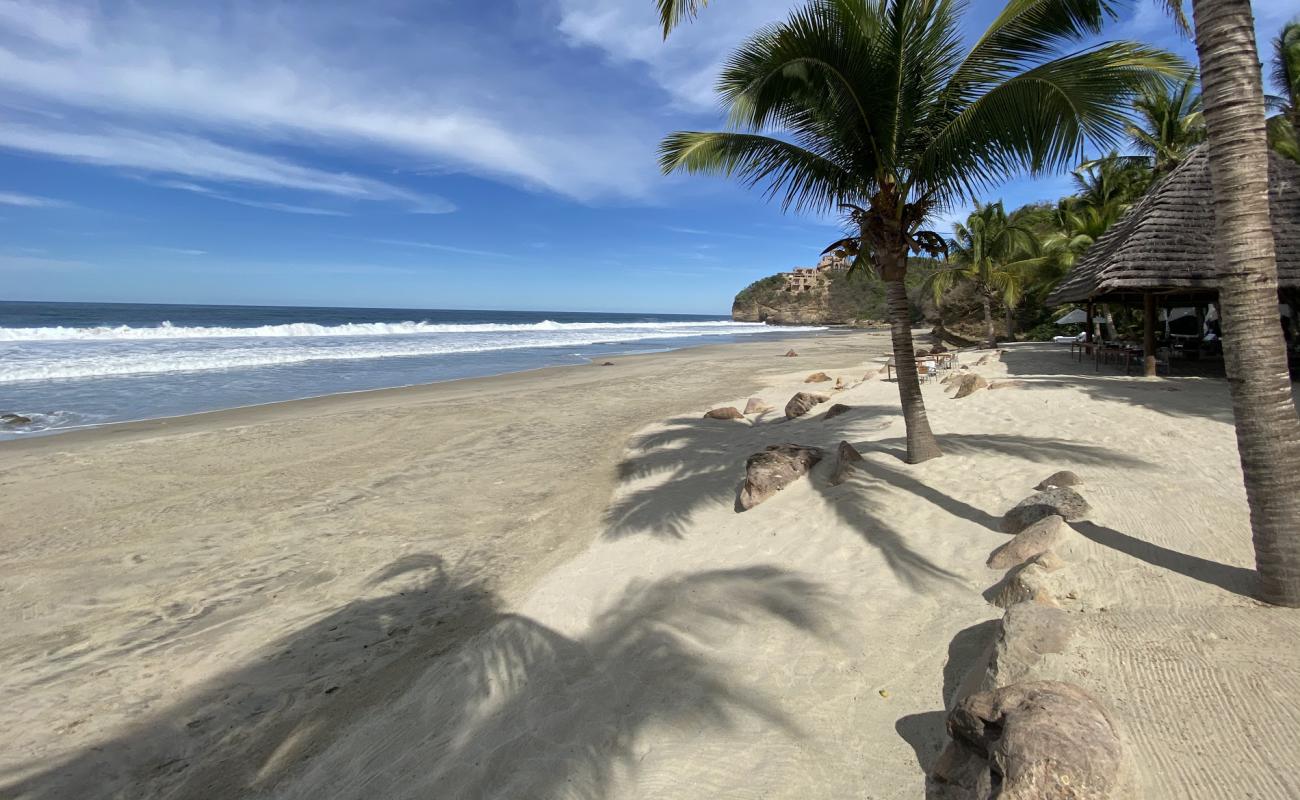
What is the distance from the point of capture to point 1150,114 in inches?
830

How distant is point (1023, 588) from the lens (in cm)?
340

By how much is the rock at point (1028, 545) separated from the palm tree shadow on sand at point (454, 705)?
3.72 ft

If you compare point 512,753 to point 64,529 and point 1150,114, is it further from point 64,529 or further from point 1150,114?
point 1150,114

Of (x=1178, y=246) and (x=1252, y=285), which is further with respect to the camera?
(x=1178, y=246)


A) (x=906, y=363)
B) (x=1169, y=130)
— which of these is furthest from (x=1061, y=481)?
(x=1169, y=130)

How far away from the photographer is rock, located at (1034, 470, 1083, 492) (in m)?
4.95

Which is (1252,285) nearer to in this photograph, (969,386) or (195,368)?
(969,386)

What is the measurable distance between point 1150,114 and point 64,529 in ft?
98.4

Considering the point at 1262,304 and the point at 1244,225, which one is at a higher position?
the point at 1244,225

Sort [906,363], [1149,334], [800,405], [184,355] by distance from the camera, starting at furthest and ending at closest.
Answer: [184,355]
[1149,334]
[800,405]
[906,363]

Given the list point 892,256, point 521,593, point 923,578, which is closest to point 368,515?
point 521,593

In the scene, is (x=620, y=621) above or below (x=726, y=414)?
below

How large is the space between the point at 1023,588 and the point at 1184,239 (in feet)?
34.7

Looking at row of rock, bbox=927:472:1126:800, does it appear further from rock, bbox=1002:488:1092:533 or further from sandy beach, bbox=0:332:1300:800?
rock, bbox=1002:488:1092:533
